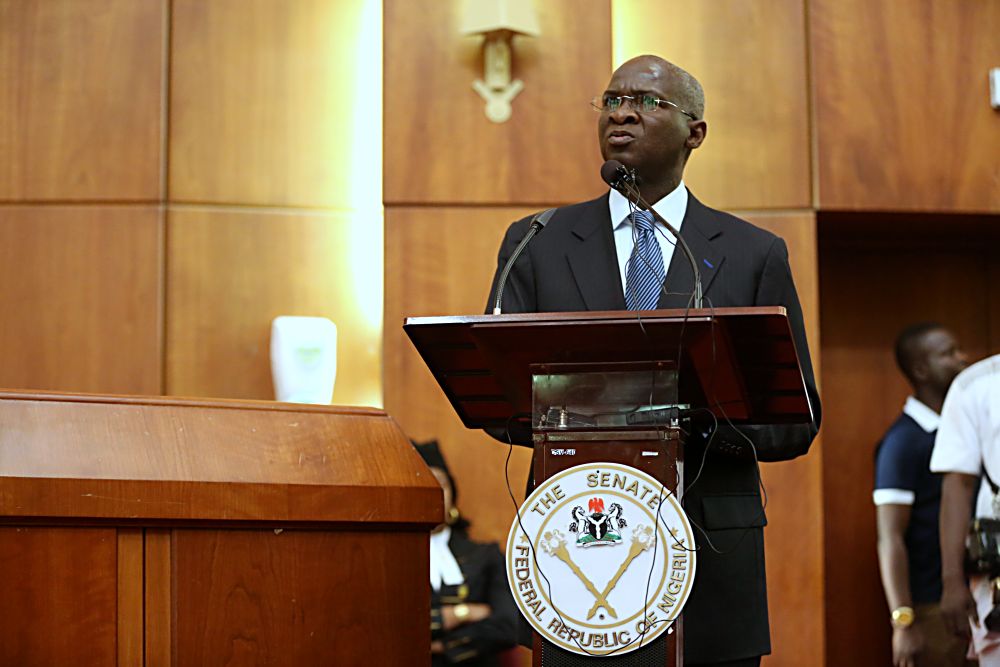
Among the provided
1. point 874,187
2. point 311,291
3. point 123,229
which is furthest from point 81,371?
point 874,187

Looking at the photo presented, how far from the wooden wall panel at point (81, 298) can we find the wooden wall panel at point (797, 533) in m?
2.05

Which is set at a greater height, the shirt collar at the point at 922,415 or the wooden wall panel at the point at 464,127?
the wooden wall panel at the point at 464,127

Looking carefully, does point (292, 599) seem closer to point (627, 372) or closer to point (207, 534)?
point (207, 534)

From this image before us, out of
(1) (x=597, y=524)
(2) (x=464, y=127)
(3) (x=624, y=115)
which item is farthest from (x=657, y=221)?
(2) (x=464, y=127)

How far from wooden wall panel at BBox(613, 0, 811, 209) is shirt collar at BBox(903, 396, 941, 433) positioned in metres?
0.90

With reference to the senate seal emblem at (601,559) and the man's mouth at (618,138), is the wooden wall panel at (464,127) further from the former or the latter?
the senate seal emblem at (601,559)

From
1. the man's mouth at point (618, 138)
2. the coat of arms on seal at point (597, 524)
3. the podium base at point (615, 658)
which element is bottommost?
the podium base at point (615, 658)

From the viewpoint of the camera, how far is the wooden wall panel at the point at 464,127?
4.63 meters

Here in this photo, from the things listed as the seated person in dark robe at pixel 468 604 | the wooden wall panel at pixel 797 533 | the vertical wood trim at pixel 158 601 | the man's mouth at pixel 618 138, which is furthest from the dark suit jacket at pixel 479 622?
the vertical wood trim at pixel 158 601

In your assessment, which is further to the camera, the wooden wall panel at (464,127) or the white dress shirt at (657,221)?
the wooden wall panel at (464,127)

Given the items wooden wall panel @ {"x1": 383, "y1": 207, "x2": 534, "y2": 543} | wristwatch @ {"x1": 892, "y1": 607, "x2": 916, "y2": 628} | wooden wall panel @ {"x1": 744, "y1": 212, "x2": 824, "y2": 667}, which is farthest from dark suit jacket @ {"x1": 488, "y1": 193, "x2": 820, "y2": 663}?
wristwatch @ {"x1": 892, "y1": 607, "x2": 916, "y2": 628}

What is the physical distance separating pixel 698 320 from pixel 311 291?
10.3 ft

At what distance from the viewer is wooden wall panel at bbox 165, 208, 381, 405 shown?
15.3ft

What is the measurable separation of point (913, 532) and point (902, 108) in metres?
1.47
